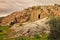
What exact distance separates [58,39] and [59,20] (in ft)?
A: 15.6

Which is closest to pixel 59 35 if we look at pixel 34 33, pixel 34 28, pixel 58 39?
pixel 58 39

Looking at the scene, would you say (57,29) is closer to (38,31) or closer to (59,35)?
(59,35)

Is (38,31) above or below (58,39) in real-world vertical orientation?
below

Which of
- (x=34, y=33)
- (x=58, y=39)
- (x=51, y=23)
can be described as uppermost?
(x=51, y=23)

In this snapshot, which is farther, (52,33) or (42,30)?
(42,30)

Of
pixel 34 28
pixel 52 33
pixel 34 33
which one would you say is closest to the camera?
pixel 52 33

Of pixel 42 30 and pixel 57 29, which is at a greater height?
pixel 57 29

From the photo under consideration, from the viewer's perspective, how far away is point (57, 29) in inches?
2149

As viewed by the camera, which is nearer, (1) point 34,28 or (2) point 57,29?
(2) point 57,29

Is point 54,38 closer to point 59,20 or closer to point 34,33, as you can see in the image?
point 59,20

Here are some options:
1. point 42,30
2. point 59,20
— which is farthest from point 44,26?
point 59,20

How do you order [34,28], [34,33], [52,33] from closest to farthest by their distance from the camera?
[52,33] < [34,33] < [34,28]

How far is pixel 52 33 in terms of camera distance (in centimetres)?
5416

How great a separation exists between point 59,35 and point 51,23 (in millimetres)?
3360
